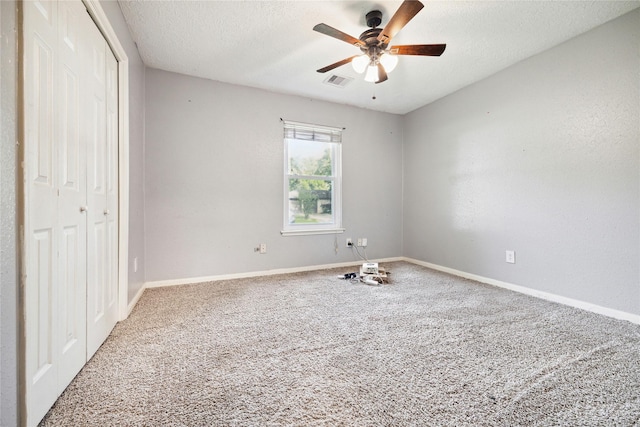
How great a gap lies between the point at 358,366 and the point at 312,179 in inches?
102

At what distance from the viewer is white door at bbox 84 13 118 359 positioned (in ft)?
4.91

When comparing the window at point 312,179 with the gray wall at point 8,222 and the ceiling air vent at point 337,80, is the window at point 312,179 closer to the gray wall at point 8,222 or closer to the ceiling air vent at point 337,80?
the ceiling air vent at point 337,80

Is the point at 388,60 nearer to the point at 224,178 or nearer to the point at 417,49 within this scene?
the point at 417,49

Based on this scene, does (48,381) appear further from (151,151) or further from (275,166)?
(275,166)

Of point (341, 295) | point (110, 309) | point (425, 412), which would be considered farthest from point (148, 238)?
point (425, 412)

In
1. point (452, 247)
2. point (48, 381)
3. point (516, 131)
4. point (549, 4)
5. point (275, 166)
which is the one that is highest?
point (549, 4)

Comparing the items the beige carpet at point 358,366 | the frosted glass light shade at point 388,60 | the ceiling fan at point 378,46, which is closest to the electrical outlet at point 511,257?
the beige carpet at point 358,366

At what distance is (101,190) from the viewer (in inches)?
65.4

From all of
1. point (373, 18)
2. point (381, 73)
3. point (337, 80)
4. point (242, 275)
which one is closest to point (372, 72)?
point (381, 73)

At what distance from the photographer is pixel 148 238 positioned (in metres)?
2.80

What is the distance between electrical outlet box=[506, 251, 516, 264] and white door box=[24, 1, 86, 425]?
139 inches

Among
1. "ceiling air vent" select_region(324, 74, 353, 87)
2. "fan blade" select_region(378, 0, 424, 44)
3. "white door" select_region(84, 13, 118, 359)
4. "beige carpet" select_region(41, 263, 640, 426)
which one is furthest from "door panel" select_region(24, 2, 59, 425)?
"ceiling air vent" select_region(324, 74, 353, 87)

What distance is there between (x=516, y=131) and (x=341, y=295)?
2451 millimetres

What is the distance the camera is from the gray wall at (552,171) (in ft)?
6.71
